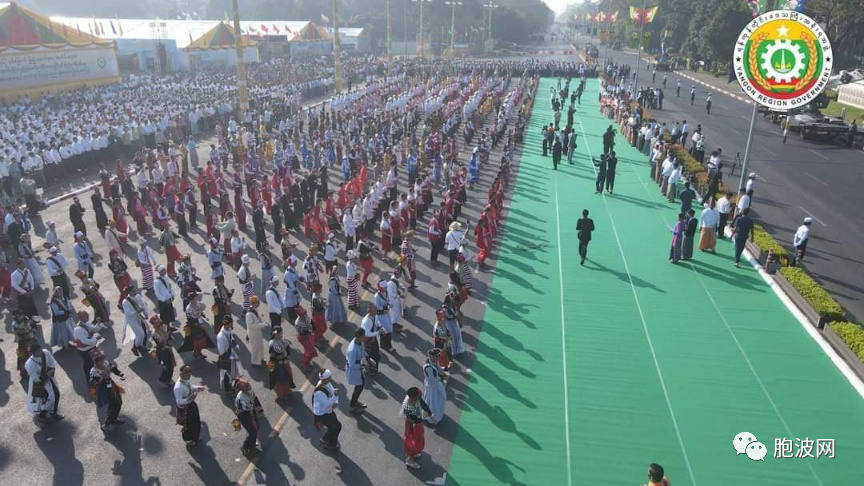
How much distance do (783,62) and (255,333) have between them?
13777mm

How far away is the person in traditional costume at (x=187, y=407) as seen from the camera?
8.37 meters

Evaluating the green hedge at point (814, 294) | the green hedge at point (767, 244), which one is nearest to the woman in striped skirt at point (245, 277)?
the green hedge at point (814, 294)

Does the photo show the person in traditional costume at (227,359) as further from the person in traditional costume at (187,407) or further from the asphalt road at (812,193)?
the asphalt road at (812,193)

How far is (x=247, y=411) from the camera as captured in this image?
8.11 metres

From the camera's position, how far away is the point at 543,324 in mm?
12273

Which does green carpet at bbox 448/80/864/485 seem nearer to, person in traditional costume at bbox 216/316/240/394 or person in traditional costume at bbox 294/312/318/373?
person in traditional costume at bbox 294/312/318/373

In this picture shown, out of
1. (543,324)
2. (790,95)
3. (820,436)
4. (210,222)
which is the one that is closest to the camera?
(820,436)

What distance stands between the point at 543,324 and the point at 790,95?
8.52 m

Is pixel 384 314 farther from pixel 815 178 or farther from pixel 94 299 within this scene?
pixel 815 178

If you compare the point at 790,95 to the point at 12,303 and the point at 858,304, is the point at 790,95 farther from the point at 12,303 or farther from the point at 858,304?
the point at 12,303

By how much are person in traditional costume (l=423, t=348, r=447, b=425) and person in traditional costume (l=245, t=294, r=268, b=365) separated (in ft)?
10.4

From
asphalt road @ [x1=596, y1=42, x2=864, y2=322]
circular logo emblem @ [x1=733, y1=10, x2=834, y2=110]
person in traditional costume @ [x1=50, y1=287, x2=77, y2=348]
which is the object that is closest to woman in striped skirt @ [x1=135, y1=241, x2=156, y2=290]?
person in traditional costume @ [x1=50, y1=287, x2=77, y2=348]

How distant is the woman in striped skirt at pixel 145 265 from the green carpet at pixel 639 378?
753cm

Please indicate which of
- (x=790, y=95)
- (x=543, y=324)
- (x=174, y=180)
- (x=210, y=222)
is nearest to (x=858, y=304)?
(x=790, y=95)
